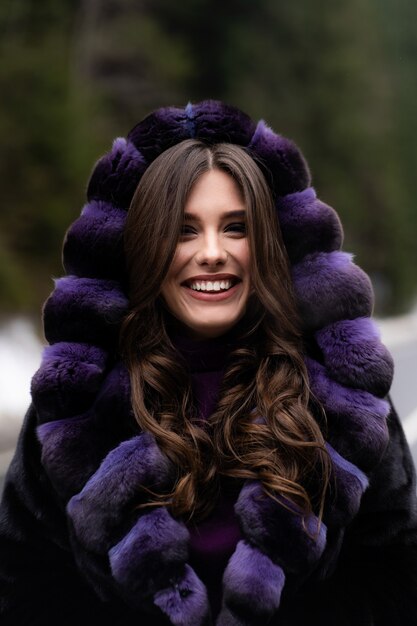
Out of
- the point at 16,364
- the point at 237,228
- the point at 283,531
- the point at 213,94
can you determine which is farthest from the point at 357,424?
the point at 213,94

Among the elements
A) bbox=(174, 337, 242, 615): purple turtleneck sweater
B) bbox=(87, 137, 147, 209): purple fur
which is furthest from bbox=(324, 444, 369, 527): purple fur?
bbox=(87, 137, 147, 209): purple fur

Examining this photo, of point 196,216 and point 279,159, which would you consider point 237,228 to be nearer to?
point 196,216

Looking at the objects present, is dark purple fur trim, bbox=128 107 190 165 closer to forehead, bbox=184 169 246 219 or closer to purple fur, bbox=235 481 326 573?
forehead, bbox=184 169 246 219

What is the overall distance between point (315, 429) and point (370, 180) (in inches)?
874

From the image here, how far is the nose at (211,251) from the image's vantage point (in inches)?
72.4

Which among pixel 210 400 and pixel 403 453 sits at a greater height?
pixel 210 400

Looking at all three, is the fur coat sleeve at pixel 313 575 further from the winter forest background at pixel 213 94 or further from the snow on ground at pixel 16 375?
the winter forest background at pixel 213 94

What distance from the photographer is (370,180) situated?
23297 mm

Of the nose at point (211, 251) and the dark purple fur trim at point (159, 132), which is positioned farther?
the dark purple fur trim at point (159, 132)

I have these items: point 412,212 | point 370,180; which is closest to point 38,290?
point 370,180

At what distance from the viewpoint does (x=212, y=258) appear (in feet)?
6.03

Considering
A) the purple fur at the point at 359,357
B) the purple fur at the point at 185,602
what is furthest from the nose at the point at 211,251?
the purple fur at the point at 185,602

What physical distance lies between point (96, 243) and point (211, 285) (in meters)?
0.30

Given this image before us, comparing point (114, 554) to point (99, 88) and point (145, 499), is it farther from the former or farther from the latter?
point (99, 88)
